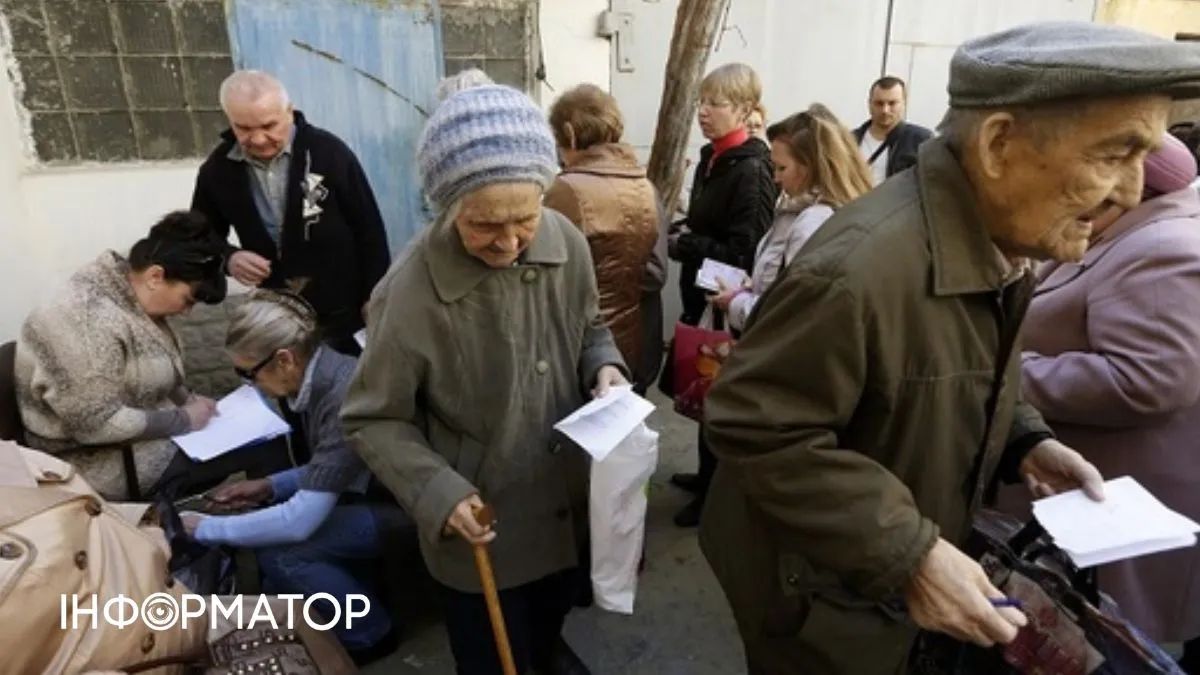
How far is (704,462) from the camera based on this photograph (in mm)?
3471

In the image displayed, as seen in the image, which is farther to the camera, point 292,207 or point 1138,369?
point 292,207

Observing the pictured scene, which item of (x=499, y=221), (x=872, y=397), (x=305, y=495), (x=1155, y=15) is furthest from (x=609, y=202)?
(x=1155, y=15)

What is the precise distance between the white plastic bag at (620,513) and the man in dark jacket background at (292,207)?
170cm

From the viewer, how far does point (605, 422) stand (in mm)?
1794

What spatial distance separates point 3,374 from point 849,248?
2.69 meters

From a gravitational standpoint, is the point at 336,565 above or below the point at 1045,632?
below

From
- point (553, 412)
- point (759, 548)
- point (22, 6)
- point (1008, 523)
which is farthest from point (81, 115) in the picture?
point (1008, 523)

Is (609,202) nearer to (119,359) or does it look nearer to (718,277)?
(718,277)

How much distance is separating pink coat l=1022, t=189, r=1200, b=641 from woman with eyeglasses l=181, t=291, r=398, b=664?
1.95 meters

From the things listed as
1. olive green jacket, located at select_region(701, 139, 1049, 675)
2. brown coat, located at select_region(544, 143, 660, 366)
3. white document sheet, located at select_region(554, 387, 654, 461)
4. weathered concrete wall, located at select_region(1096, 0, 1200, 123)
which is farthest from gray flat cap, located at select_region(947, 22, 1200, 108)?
weathered concrete wall, located at select_region(1096, 0, 1200, 123)

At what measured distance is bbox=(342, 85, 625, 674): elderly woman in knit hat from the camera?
1.64 meters

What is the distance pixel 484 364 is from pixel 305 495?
3.06 feet

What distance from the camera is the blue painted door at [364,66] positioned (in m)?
3.91

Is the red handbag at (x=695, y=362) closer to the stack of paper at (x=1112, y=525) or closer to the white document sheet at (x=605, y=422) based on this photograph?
the white document sheet at (x=605, y=422)
